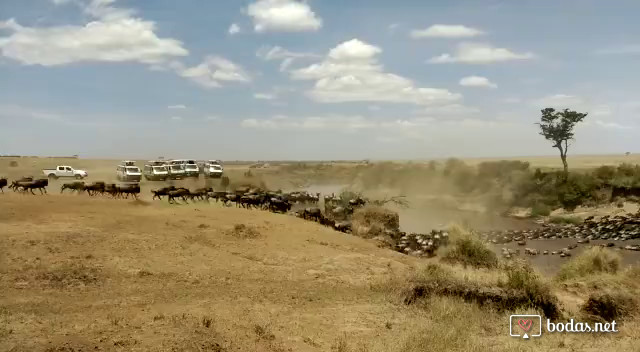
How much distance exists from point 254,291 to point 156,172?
3817cm

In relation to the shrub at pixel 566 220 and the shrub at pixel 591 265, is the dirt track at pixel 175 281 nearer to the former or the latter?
the shrub at pixel 591 265

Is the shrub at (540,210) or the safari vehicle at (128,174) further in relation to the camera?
the safari vehicle at (128,174)

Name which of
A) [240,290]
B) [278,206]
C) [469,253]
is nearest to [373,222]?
[278,206]

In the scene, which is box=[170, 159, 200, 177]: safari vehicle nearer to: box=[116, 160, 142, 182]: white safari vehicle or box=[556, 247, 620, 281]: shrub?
box=[116, 160, 142, 182]: white safari vehicle

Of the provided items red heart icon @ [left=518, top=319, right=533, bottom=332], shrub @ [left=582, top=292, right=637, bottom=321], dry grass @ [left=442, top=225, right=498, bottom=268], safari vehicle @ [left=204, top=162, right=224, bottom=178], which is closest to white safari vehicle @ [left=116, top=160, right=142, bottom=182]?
safari vehicle @ [left=204, top=162, right=224, bottom=178]

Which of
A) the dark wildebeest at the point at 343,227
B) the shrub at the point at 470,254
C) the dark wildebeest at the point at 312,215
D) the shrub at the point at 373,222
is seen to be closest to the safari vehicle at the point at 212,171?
the dark wildebeest at the point at 312,215

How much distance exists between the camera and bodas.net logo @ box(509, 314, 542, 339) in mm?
12094

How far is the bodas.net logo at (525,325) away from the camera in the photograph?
39.7ft

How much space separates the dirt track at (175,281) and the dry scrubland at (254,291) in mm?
46

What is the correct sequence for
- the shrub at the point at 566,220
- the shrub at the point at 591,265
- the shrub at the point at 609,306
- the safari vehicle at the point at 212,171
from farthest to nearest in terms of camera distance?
the safari vehicle at the point at 212,171
the shrub at the point at 566,220
the shrub at the point at 591,265
the shrub at the point at 609,306

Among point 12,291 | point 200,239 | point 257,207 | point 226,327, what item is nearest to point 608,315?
point 226,327

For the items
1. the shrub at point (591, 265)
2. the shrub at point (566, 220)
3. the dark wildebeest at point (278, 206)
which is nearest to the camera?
the shrub at point (591, 265)

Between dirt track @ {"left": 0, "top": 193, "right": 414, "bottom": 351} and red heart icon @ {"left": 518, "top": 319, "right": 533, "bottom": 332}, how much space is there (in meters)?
3.35

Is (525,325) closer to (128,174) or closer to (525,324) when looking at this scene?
(525,324)
